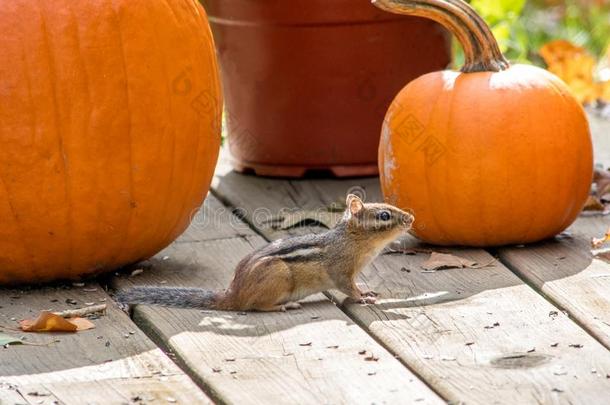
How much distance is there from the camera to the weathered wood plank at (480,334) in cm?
302

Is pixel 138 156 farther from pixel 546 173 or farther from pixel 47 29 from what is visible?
pixel 546 173

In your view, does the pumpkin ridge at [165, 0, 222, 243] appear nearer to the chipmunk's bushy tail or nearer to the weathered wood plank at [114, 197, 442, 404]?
the weathered wood plank at [114, 197, 442, 404]

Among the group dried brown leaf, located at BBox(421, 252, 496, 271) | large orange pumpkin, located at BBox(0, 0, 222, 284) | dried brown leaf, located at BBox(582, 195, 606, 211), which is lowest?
dried brown leaf, located at BBox(582, 195, 606, 211)

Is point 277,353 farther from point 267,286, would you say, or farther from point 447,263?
point 447,263

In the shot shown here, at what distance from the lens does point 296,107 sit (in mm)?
5195

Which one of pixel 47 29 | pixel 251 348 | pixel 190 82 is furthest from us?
pixel 190 82

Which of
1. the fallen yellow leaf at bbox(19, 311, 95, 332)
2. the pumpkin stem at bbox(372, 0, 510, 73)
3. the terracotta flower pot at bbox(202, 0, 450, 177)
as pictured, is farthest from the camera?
the terracotta flower pot at bbox(202, 0, 450, 177)

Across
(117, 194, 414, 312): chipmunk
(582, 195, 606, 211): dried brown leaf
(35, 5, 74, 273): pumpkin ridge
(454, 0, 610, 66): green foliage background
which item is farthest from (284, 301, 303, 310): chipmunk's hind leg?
(454, 0, 610, 66): green foliage background

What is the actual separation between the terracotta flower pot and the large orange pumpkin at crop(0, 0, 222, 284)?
1.07 meters

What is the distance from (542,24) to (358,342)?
5.23 metres

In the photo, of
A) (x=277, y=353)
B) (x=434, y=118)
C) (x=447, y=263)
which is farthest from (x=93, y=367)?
(x=434, y=118)

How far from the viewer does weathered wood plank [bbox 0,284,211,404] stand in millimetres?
3018

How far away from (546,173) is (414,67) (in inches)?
46.9

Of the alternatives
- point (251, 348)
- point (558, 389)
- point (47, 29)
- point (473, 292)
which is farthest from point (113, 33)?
point (558, 389)
